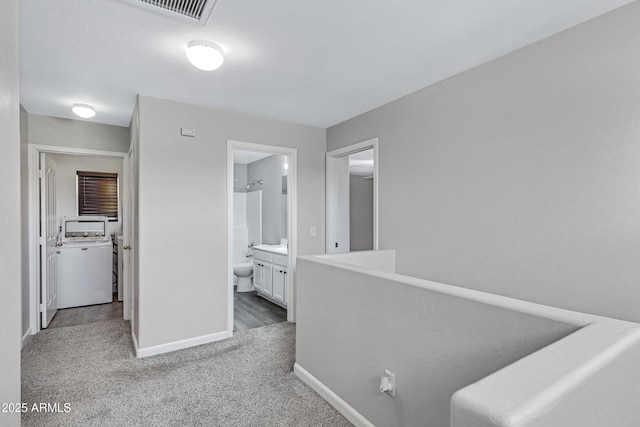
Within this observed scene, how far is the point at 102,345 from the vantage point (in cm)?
313

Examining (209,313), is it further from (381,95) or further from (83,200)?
(83,200)

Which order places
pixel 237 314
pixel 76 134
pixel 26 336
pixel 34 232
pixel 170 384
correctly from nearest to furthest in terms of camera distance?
pixel 170 384
pixel 26 336
pixel 34 232
pixel 76 134
pixel 237 314

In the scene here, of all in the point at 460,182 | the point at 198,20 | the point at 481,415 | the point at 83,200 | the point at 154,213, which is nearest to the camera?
the point at 481,415

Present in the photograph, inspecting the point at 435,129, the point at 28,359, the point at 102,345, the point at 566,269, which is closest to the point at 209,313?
the point at 102,345

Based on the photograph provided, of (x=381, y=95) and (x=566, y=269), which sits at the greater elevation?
(x=381, y=95)

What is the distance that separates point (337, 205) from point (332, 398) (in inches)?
95.1

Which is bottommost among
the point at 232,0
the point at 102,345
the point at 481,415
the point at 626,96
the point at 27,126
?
the point at 102,345

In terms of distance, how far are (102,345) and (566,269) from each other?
3.94 metres

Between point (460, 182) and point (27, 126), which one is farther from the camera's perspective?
point (27, 126)

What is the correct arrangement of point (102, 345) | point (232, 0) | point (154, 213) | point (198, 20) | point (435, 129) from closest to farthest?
point (232, 0), point (198, 20), point (435, 129), point (154, 213), point (102, 345)

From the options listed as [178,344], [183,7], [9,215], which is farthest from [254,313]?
[183,7]

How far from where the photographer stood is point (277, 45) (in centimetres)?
209

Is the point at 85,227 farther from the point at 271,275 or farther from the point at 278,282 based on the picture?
the point at 278,282

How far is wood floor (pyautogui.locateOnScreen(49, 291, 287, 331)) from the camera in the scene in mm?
3750
